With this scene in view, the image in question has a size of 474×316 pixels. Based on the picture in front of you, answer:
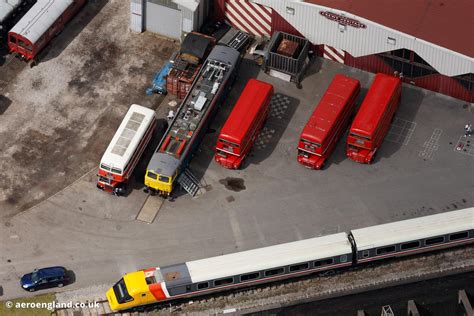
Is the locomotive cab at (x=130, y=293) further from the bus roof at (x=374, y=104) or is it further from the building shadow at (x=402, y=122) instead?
the building shadow at (x=402, y=122)

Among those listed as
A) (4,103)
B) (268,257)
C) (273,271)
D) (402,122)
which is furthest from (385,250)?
(4,103)

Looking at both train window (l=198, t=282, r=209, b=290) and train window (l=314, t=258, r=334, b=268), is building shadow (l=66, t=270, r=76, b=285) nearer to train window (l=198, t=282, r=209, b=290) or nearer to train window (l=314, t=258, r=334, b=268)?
train window (l=198, t=282, r=209, b=290)

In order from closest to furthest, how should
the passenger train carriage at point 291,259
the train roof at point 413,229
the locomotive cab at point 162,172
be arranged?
the passenger train carriage at point 291,259, the train roof at point 413,229, the locomotive cab at point 162,172

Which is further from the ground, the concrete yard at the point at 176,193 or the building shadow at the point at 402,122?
A: the building shadow at the point at 402,122

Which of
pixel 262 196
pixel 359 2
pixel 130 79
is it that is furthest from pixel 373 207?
pixel 130 79

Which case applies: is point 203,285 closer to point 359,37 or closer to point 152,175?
point 152,175

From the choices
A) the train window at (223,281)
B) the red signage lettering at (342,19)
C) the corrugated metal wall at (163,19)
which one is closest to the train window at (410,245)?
the train window at (223,281)

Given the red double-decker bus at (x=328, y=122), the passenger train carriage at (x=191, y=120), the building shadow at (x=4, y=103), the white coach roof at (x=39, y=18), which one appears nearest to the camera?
the passenger train carriage at (x=191, y=120)

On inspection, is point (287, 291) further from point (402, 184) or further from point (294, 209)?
point (402, 184)
